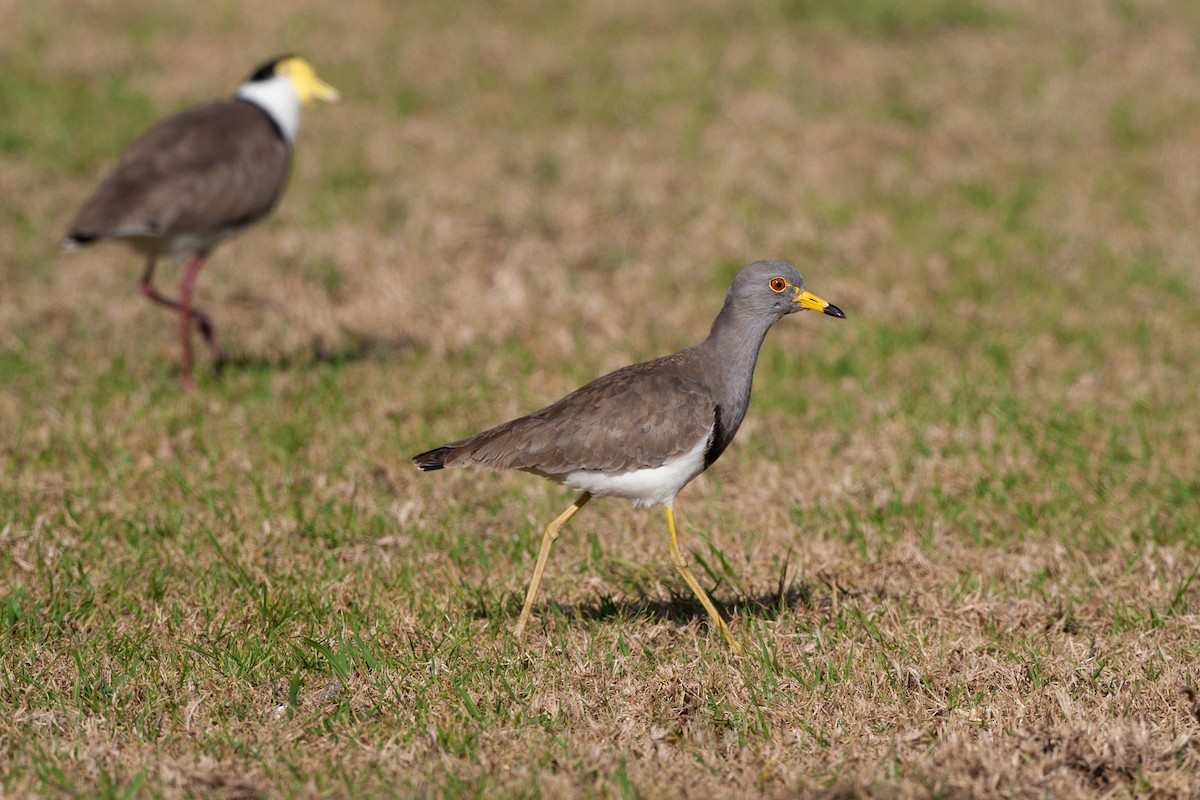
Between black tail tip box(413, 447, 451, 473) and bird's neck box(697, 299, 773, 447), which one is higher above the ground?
bird's neck box(697, 299, 773, 447)

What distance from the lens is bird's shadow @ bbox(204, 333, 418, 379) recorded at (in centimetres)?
987

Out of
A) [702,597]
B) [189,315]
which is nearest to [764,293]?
[702,597]

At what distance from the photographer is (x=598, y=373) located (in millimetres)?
9680

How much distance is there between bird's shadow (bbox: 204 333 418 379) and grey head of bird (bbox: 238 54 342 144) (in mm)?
1684

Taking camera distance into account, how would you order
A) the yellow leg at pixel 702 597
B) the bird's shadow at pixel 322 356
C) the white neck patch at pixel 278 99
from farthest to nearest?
the white neck patch at pixel 278 99
the bird's shadow at pixel 322 356
the yellow leg at pixel 702 597

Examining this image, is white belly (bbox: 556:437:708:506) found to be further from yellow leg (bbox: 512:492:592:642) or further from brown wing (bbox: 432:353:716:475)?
yellow leg (bbox: 512:492:592:642)

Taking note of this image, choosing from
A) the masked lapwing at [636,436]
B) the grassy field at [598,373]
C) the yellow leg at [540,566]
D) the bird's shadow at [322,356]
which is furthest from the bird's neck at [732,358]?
the bird's shadow at [322,356]

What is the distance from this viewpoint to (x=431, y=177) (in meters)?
13.6

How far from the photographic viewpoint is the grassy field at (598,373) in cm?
520

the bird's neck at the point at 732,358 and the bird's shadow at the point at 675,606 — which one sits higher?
the bird's neck at the point at 732,358

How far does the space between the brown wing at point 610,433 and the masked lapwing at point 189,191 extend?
162 inches

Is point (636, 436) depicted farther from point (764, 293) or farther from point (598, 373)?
point (598, 373)

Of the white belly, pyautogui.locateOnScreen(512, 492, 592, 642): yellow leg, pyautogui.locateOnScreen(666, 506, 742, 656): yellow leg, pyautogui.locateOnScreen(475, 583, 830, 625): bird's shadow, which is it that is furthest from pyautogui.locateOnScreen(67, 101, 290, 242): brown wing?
pyautogui.locateOnScreen(666, 506, 742, 656): yellow leg

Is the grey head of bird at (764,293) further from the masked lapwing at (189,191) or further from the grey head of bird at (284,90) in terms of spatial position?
the grey head of bird at (284,90)
